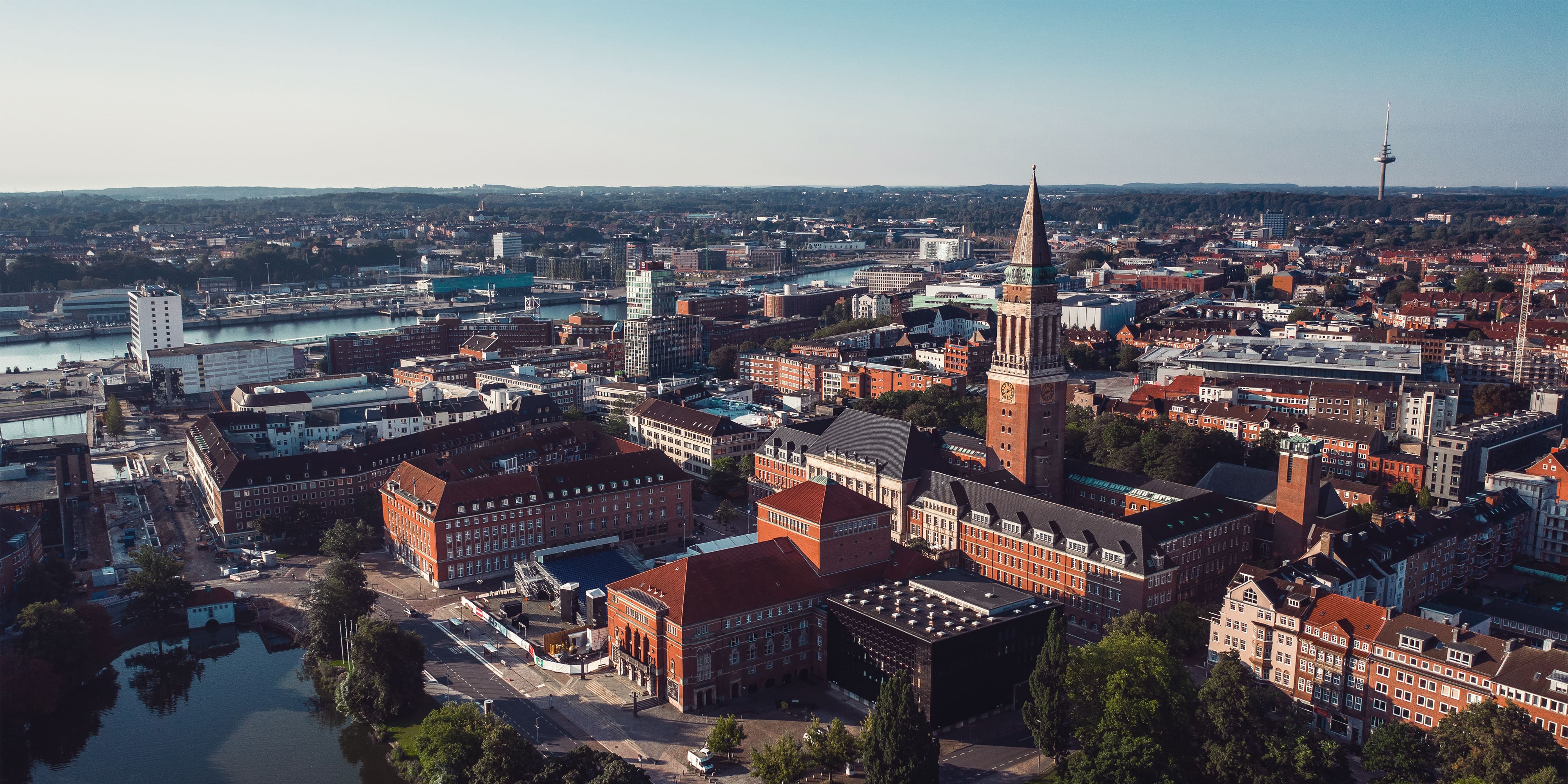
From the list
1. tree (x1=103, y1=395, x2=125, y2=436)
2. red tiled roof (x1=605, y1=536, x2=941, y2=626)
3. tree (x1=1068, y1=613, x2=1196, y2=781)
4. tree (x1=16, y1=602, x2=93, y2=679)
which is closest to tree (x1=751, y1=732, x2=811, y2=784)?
red tiled roof (x1=605, y1=536, x2=941, y2=626)

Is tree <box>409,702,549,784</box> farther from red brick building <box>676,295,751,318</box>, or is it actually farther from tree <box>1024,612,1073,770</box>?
red brick building <box>676,295,751,318</box>

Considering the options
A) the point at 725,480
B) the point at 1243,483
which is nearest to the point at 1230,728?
the point at 1243,483

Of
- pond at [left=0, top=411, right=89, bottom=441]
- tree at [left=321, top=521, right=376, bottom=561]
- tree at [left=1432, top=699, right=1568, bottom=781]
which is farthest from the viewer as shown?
pond at [left=0, top=411, right=89, bottom=441]

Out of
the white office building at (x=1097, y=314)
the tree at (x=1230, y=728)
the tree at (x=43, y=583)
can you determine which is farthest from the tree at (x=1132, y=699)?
the white office building at (x=1097, y=314)

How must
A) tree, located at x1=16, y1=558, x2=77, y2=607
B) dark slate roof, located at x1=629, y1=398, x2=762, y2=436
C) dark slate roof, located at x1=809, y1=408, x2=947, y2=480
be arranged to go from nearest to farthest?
tree, located at x1=16, y1=558, x2=77, y2=607, dark slate roof, located at x1=809, y1=408, x2=947, y2=480, dark slate roof, located at x1=629, y1=398, x2=762, y2=436

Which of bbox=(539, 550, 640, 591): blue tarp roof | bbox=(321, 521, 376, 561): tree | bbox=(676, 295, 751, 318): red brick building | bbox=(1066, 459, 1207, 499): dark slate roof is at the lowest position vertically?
bbox=(539, 550, 640, 591): blue tarp roof

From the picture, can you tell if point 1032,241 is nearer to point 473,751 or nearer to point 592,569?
point 592,569

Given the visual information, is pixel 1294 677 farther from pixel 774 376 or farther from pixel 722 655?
pixel 774 376

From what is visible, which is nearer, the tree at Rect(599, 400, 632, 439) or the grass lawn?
the grass lawn
